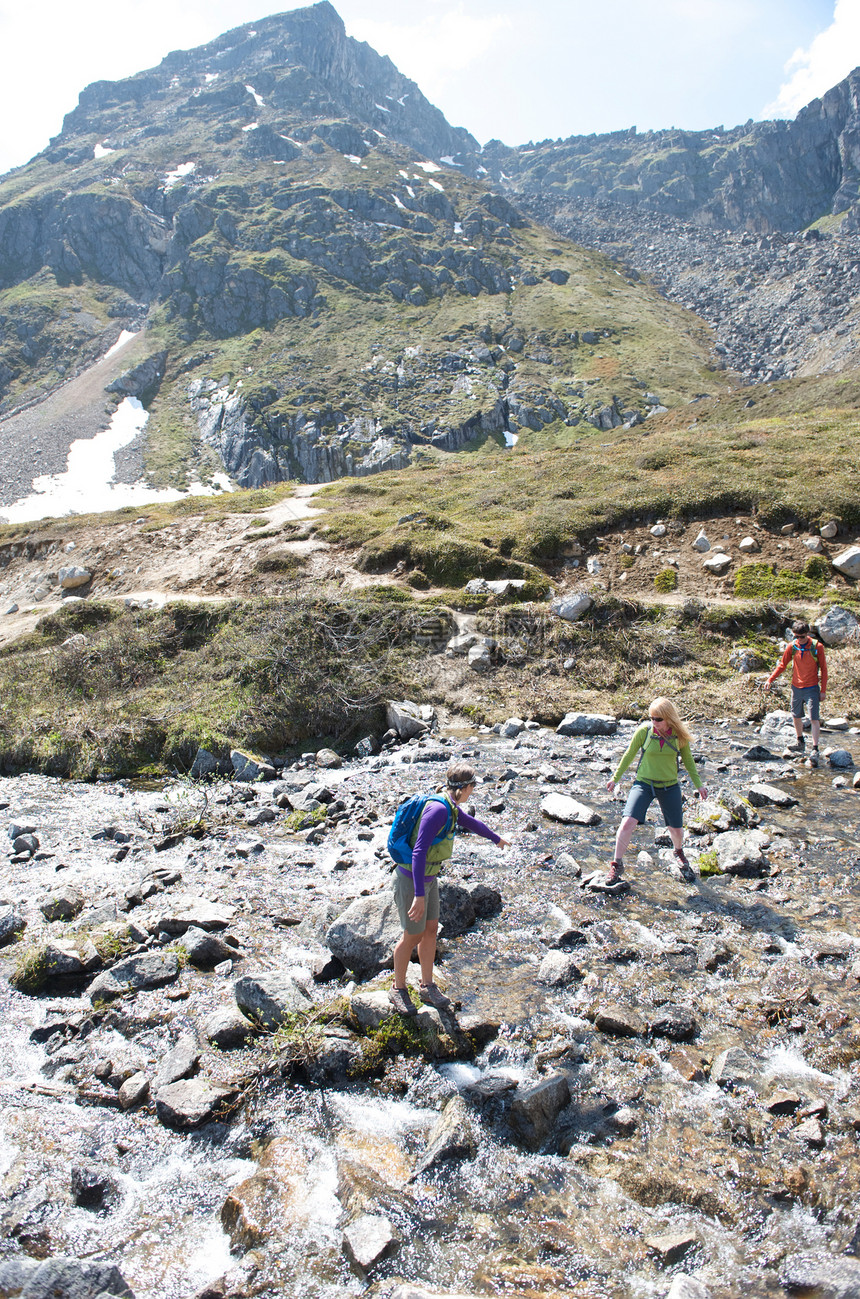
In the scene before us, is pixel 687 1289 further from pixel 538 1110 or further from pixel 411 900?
pixel 411 900

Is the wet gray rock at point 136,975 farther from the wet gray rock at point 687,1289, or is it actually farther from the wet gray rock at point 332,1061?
the wet gray rock at point 687,1289

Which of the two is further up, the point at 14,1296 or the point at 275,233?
the point at 275,233

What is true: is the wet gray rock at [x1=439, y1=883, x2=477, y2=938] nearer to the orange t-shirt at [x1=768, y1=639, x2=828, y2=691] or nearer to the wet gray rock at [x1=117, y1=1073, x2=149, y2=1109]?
the wet gray rock at [x1=117, y1=1073, x2=149, y2=1109]

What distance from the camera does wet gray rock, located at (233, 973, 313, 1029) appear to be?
6688mm

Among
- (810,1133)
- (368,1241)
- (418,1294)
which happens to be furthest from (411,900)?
(810,1133)

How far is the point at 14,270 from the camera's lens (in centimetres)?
18462

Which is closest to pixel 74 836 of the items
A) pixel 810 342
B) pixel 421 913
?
pixel 421 913

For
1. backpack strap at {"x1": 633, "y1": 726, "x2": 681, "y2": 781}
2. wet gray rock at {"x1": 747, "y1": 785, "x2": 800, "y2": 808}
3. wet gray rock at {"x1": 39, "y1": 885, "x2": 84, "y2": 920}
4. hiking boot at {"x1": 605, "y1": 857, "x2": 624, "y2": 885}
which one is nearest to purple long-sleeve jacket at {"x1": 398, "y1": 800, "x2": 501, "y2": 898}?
hiking boot at {"x1": 605, "y1": 857, "x2": 624, "y2": 885}

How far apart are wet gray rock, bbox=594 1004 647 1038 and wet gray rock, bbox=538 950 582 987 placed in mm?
566

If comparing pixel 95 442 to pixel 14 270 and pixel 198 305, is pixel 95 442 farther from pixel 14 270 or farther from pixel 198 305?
pixel 14 270

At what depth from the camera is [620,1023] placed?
6.36 m

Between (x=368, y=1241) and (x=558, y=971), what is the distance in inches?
128

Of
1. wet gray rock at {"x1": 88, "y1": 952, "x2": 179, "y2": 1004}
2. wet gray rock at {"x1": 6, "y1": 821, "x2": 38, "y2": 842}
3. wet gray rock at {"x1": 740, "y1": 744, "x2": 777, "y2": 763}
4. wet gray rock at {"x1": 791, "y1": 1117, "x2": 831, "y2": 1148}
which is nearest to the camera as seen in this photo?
wet gray rock at {"x1": 791, "y1": 1117, "x2": 831, "y2": 1148}

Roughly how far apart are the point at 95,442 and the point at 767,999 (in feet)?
474
